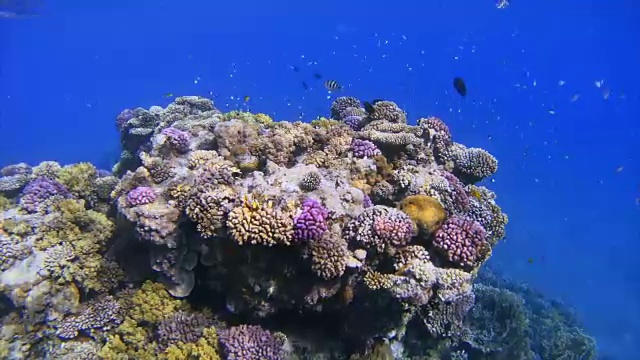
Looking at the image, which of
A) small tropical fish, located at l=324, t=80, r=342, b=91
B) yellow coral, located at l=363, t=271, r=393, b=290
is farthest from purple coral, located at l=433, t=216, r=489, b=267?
small tropical fish, located at l=324, t=80, r=342, b=91

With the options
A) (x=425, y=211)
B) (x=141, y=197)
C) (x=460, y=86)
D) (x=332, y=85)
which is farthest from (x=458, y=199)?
(x=332, y=85)

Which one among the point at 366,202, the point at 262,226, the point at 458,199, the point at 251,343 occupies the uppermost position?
the point at 458,199

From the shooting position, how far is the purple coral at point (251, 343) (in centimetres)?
556

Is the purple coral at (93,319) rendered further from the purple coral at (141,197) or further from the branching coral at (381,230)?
the branching coral at (381,230)

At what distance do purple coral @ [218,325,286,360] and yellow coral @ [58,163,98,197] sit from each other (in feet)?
16.3

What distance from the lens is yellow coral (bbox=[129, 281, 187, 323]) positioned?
20.6ft

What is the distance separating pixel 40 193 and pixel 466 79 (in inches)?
3904

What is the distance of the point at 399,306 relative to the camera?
541 centimetres

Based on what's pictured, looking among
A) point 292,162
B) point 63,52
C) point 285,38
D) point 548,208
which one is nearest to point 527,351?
point 292,162

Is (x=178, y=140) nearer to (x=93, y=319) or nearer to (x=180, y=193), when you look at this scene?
(x=180, y=193)

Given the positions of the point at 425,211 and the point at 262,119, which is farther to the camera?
the point at 262,119

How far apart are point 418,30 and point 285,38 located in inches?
1691

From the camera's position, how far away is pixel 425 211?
5965 mm

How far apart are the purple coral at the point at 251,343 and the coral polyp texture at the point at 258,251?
0.07 feet
